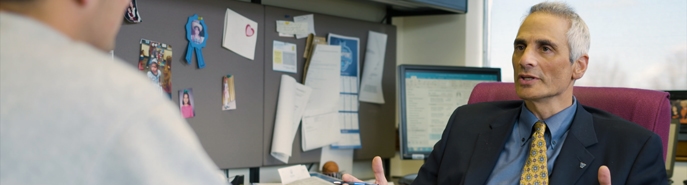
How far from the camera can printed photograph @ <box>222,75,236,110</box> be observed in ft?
7.80

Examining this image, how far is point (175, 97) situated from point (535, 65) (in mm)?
1104

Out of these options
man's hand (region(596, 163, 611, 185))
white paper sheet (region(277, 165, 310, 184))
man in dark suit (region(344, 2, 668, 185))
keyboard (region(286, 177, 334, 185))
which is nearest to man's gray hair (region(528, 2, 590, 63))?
man in dark suit (region(344, 2, 668, 185))

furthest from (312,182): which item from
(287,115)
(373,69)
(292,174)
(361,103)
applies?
(373,69)

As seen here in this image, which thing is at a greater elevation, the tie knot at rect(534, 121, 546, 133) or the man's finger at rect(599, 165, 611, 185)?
the tie knot at rect(534, 121, 546, 133)

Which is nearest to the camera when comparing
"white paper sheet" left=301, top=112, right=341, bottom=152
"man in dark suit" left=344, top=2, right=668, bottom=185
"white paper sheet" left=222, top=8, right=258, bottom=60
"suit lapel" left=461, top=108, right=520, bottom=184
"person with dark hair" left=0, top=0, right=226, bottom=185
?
"person with dark hair" left=0, top=0, right=226, bottom=185

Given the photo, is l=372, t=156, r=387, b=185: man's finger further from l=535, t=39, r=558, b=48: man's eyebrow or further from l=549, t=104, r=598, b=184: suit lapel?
l=535, t=39, r=558, b=48: man's eyebrow

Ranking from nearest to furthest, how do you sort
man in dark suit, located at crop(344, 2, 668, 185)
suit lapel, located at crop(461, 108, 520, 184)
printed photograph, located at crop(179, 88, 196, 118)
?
man in dark suit, located at crop(344, 2, 668, 185)
suit lapel, located at crop(461, 108, 520, 184)
printed photograph, located at crop(179, 88, 196, 118)

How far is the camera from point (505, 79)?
314cm

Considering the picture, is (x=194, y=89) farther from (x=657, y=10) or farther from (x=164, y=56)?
(x=657, y=10)

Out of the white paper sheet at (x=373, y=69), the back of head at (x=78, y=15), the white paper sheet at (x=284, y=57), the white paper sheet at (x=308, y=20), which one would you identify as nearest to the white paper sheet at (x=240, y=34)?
the white paper sheet at (x=284, y=57)

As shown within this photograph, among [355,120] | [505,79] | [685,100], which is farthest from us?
[505,79]

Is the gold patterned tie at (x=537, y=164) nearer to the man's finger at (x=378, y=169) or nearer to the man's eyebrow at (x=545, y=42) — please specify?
the man's eyebrow at (x=545, y=42)

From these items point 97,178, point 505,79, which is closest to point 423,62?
point 505,79

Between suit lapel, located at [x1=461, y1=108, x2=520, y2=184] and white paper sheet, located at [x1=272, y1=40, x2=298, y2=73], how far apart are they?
924 mm
